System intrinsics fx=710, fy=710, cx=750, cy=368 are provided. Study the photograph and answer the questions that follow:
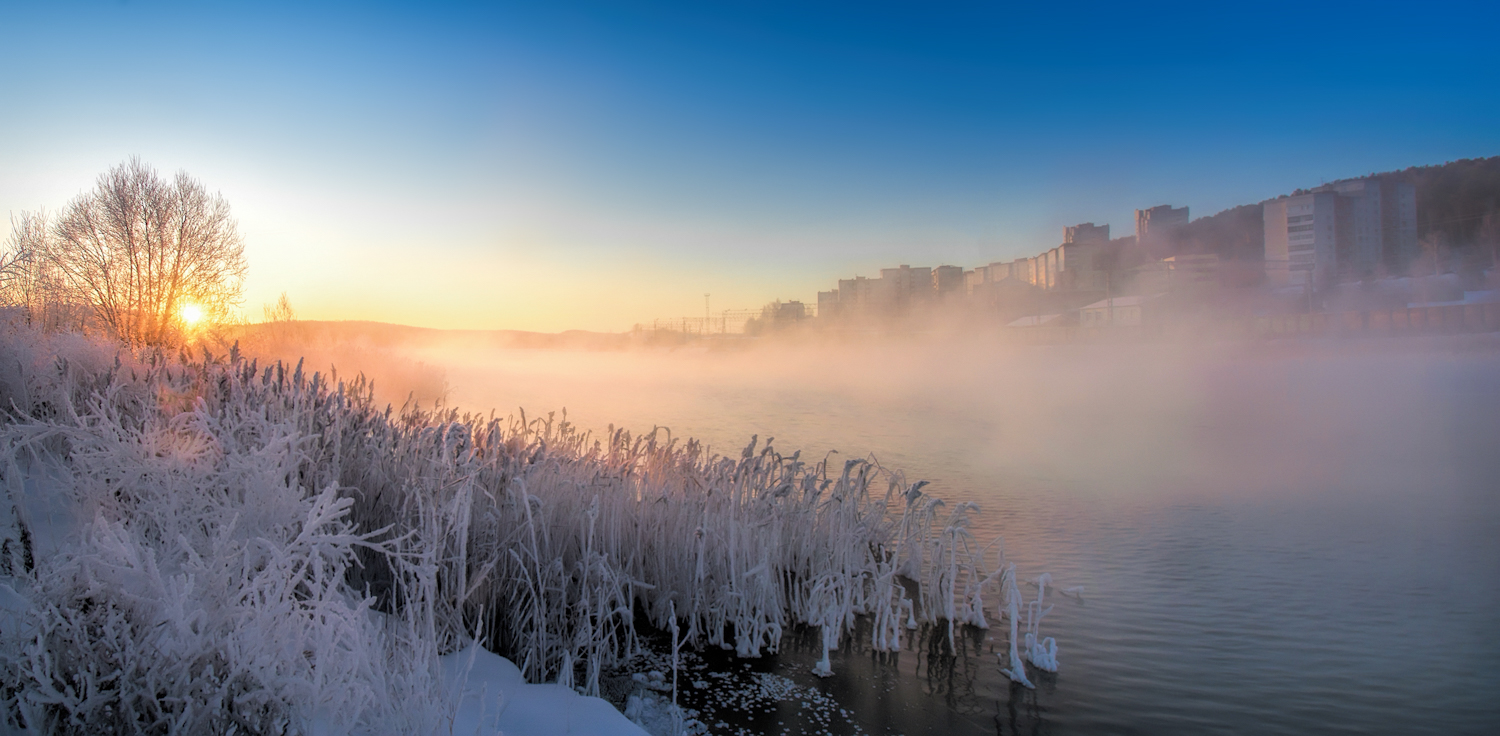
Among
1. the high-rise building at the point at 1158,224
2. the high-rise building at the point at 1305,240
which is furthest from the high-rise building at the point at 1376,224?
the high-rise building at the point at 1158,224

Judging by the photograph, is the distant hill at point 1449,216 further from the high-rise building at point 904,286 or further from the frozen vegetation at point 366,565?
the frozen vegetation at point 366,565

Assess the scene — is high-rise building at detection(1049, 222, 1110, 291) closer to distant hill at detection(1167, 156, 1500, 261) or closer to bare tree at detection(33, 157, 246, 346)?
distant hill at detection(1167, 156, 1500, 261)

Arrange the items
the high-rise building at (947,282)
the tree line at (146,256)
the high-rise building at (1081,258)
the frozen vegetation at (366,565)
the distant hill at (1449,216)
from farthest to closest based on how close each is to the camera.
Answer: the high-rise building at (947,282)
the high-rise building at (1081,258)
the distant hill at (1449,216)
the tree line at (146,256)
the frozen vegetation at (366,565)

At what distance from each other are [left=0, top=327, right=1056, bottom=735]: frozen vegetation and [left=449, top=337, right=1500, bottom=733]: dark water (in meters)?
0.46

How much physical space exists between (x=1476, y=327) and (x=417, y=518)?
69044 millimetres

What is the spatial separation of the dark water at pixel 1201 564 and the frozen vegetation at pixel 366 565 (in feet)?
1.52

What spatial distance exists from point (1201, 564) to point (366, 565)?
8.94m

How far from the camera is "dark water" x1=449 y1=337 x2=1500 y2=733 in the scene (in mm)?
4824

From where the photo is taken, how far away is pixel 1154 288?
69.2 metres

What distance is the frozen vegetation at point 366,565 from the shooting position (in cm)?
205

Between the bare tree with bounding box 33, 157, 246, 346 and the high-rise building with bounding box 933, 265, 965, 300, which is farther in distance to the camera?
the high-rise building with bounding box 933, 265, 965, 300

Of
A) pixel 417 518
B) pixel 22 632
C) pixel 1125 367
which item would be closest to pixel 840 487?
pixel 417 518

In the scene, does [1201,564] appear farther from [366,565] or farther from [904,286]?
[904,286]

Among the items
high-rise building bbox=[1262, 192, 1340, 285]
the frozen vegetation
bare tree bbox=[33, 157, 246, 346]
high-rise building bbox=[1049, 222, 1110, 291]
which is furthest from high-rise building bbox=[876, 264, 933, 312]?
the frozen vegetation
